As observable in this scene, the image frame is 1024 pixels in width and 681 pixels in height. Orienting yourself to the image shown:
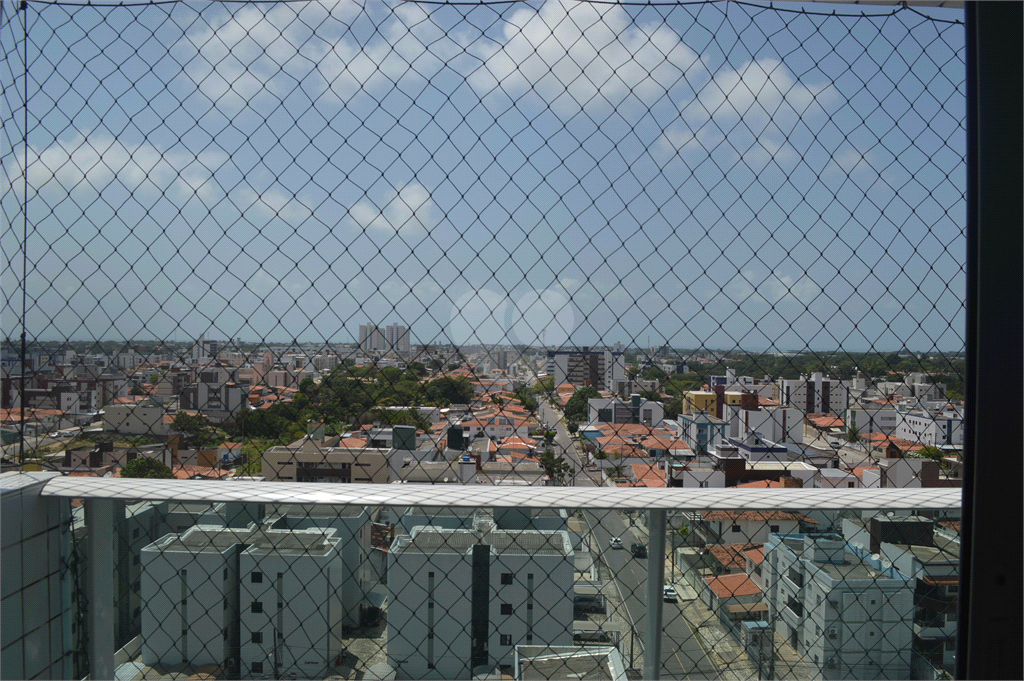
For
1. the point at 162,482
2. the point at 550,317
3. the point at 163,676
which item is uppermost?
the point at 550,317

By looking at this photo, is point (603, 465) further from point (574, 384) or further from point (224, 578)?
point (224, 578)

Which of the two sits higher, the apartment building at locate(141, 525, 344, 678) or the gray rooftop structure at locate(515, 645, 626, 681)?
the apartment building at locate(141, 525, 344, 678)

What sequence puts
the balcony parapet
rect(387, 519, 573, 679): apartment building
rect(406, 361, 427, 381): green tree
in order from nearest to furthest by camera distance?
the balcony parapet
rect(387, 519, 573, 679): apartment building
rect(406, 361, 427, 381): green tree

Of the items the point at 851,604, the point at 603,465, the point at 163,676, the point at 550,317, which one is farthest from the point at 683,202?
the point at 163,676

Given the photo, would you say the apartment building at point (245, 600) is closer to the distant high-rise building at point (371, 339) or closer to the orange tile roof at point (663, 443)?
the distant high-rise building at point (371, 339)

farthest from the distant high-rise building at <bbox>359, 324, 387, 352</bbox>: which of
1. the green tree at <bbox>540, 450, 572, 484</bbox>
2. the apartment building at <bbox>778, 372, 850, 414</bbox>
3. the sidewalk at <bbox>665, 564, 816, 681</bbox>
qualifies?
the apartment building at <bbox>778, 372, 850, 414</bbox>

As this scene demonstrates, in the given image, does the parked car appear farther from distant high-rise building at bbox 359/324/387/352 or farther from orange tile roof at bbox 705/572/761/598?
distant high-rise building at bbox 359/324/387/352

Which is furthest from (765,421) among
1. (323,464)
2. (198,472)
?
(198,472)

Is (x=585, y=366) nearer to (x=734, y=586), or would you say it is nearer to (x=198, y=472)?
(x=734, y=586)
